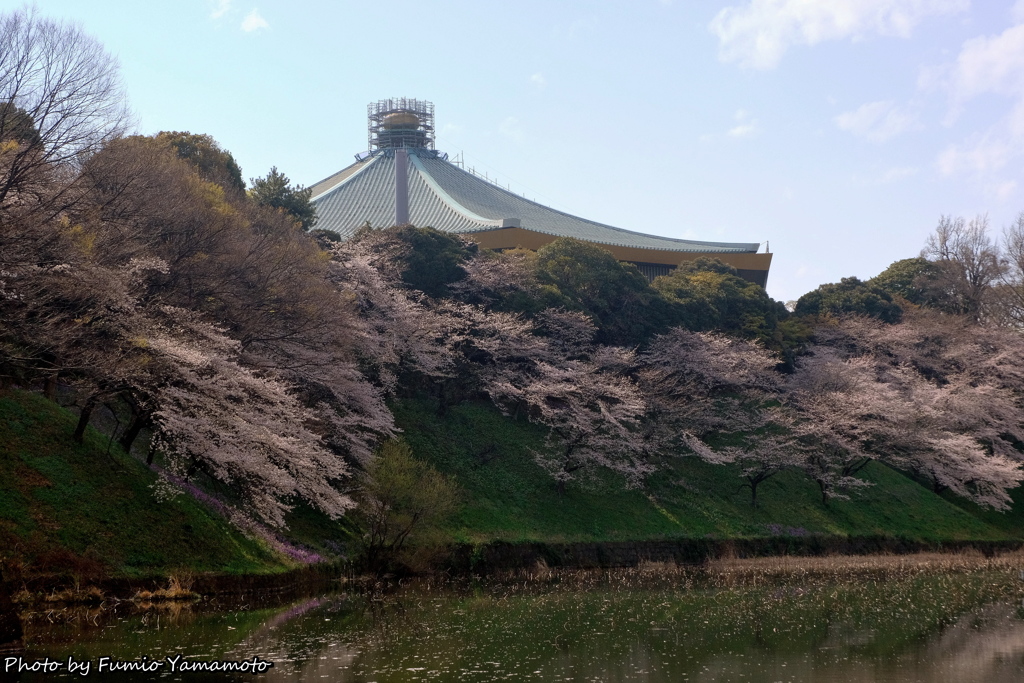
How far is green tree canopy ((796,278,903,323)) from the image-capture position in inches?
1903

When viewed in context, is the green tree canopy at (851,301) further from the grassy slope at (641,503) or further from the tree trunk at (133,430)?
the tree trunk at (133,430)

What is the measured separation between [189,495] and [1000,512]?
32.7 m

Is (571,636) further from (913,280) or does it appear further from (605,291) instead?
(913,280)

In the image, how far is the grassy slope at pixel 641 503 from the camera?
29.9 metres

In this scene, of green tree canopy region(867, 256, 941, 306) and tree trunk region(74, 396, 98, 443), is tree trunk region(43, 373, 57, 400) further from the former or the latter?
green tree canopy region(867, 256, 941, 306)

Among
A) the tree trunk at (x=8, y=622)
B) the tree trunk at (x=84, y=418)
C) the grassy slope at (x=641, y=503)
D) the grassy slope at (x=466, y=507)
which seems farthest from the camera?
the grassy slope at (x=641, y=503)

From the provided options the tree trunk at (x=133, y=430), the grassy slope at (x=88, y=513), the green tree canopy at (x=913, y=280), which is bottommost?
the grassy slope at (x=88, y=513)

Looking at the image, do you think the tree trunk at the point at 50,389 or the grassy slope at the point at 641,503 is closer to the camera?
the tree trunk at the point at 50,389

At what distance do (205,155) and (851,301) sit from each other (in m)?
31.9

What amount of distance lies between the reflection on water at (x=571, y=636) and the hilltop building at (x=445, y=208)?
28.5 m

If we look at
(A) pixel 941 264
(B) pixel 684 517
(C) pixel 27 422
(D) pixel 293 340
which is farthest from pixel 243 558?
(A) pixel 941 264

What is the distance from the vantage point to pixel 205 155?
35.1 metres

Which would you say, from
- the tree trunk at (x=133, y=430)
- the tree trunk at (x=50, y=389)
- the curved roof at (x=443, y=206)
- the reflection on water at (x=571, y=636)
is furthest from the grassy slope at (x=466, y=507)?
the curved roof at (x=443, y=206)

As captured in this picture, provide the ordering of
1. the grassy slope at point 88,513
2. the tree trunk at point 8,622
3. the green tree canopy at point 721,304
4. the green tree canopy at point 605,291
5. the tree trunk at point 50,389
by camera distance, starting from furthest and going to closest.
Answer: the green tree canopy at point 721,304
the green tree canopy at point 605,291
the tree trunk at point 50,389
the grassy slope at point 88,513
the tree trunk at point 8,622
